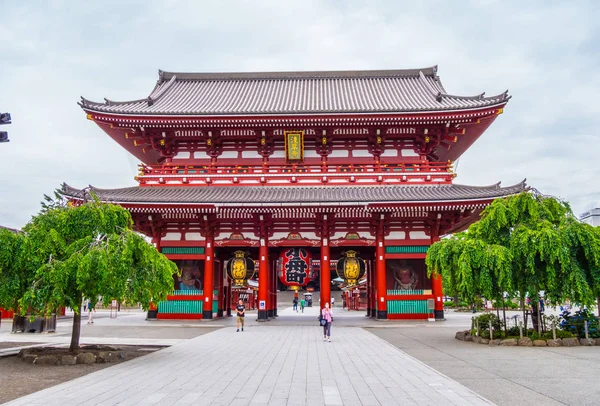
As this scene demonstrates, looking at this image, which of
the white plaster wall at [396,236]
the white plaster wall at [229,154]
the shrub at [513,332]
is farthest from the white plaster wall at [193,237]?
the shrub at [513,332]

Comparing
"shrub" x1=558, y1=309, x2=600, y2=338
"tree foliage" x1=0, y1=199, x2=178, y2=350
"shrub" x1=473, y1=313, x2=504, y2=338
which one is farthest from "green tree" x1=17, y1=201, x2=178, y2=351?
"shrub" x1=558, y1=309, x2=600, y2=338

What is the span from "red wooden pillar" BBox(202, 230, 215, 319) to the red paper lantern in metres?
3.87

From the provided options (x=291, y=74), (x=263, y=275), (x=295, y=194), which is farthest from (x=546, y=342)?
(x=291, y=74)

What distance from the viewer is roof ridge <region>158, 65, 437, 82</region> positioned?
35156mm

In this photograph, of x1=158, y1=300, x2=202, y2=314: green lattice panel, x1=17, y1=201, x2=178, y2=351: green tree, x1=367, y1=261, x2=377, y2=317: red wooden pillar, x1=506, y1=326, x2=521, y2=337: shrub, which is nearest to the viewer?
x1=17, y1=201, x2=178, y2=351: green tree

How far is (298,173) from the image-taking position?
25.8 meters

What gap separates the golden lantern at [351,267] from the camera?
24.7 metres

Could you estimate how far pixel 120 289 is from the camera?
11.9m

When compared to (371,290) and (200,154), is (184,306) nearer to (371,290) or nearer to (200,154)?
(200,154)

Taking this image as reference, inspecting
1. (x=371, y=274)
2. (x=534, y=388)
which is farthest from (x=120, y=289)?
(x=371, y=274)

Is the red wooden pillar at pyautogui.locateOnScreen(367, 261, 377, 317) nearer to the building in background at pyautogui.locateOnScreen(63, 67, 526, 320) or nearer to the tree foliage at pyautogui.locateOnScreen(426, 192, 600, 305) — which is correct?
the building in background at pyautogui.locateOnScreen(63, 67, 526, 320)

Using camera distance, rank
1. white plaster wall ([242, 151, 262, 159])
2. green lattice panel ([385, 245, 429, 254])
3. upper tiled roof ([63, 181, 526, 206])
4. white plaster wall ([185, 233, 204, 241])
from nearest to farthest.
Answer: upper tiled roof ([63, 181, 526, 206]), green lattice panel ([385, 245, 429, 254]), white plaster wall ([185, 233, 204, 241]), white plaster wall ([242, 151, 262, 159])

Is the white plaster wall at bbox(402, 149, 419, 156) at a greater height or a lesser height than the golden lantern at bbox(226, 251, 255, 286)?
greater

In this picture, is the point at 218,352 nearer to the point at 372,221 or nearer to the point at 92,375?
the point at 92,375
